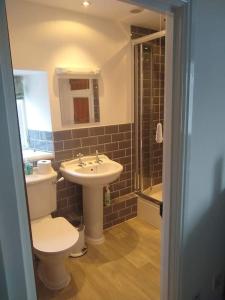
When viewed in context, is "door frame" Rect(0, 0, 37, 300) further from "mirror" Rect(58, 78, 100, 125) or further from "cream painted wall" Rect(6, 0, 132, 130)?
"mirror" Rect(58, 78, 100, 125)

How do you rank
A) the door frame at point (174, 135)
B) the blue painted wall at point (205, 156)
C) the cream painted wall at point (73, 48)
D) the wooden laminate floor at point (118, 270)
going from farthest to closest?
1. the cream painted wall at point (73, 48)
2. the wooden laminate floor at point (118, 270)
3. the blue painted wall at point (205, 156)
4. the door frame at point (174, 135)

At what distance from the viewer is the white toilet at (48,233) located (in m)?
1.70

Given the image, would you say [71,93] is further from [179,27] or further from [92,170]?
[179,27]

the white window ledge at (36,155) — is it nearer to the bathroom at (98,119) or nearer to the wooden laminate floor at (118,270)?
the bathroom at (98,119)

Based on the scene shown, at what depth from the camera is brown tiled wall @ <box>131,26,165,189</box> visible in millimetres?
2688

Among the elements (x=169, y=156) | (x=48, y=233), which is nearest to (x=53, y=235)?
(x=48, y=233)

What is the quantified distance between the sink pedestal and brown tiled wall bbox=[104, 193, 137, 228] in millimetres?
234

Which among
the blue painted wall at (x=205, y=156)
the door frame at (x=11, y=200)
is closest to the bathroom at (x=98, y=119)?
the blue painted wall at (x=205, y=156)

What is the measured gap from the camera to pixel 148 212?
2762 mm

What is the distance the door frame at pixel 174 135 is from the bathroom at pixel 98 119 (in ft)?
2.30

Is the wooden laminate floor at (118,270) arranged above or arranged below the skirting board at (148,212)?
below

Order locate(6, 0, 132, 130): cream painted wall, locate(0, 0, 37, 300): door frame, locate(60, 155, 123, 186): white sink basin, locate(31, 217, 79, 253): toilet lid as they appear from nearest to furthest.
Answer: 1. locate(0, 0, 37, 300): door frame
2. locate(31, 217, 79, 253): toilet lid
3. locate(6, 0, 132, 130): cream painted wall
4. locate(60, 155, 123, 186): white sink basin

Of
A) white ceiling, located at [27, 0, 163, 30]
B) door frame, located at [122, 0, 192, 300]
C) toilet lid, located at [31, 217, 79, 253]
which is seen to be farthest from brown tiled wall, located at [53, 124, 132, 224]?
door frame, located at [122, 0, 192, 300]

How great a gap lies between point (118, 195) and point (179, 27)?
212cm
